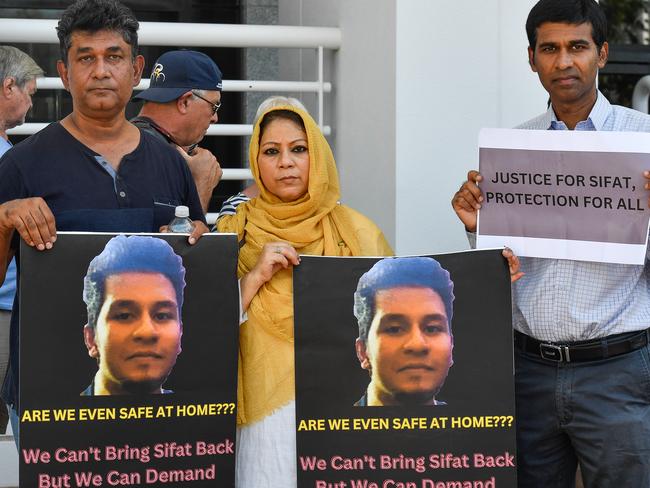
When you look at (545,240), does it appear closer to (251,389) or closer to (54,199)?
(251,389)

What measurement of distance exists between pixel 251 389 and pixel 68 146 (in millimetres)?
920

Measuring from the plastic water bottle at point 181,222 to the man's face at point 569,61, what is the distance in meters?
1.22

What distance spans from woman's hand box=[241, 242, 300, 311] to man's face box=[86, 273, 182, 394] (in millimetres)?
231

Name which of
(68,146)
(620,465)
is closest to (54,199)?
(68,146)

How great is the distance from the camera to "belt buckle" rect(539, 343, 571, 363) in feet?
11.8

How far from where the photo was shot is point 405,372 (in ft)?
11.5

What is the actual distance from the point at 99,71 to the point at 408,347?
1.24 meters

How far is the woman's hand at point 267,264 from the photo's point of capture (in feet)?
11.3

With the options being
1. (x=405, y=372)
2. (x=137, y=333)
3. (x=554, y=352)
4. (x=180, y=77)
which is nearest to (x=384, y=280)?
(x=405, y=372)

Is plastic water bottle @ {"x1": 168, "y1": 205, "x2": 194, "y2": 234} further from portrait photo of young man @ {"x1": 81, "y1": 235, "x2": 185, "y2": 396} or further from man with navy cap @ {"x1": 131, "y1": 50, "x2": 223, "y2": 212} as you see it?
man with navy cap @ {"x1": 131, "y1": 50, "x2": 223, "y2": 212}

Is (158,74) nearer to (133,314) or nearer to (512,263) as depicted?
(133,314)

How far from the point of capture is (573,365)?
360cm

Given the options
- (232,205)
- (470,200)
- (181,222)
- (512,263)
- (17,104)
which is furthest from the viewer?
(17,104)

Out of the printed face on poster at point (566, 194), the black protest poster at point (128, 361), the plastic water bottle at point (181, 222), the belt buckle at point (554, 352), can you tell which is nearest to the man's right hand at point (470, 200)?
the printed face on poster at point (566, 194)
